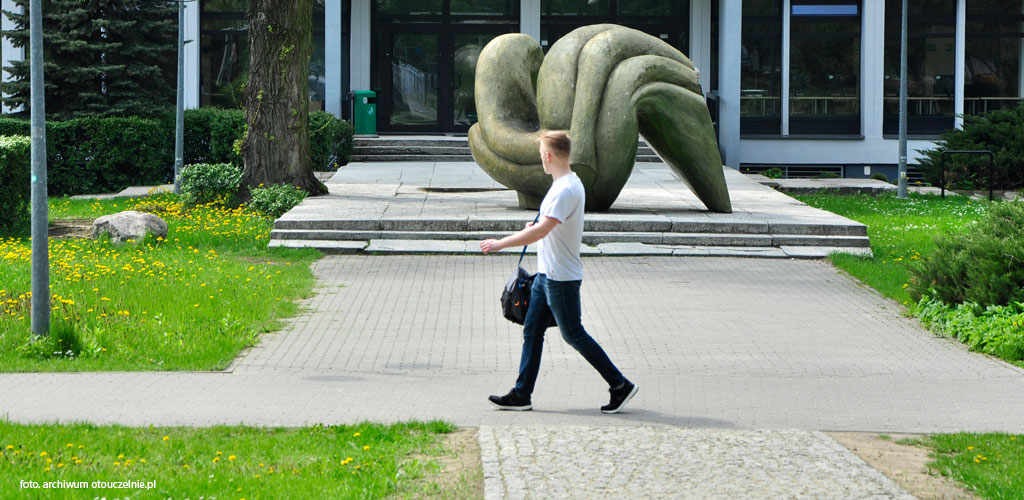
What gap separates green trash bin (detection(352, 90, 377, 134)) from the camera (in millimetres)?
30188

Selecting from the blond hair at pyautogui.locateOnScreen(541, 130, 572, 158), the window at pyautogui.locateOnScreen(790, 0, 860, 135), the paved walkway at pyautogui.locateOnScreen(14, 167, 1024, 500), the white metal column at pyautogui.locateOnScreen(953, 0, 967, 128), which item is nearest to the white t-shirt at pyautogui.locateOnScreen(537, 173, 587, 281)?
the blond hair at pyautogui.locateOnScreen(541, 130, 572, 158)

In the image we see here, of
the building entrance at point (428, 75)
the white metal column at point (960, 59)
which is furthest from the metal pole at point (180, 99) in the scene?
the white metal column at point (960, 59)

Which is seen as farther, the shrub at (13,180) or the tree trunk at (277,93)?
the tree trunk at (277,93)

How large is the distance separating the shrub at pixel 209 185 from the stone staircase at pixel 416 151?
8227 millimetres

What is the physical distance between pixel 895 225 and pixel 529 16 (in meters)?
14.7

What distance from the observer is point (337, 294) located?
1200 centimetres

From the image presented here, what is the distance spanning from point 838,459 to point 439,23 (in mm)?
26305

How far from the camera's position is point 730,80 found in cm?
2891

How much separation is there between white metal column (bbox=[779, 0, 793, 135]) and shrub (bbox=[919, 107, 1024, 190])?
4.84m

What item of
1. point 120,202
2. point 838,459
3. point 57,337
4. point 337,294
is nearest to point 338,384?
point 57,337

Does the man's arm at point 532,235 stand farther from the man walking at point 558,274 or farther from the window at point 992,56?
the window at point 992,56

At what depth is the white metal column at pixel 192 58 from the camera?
1171 inches

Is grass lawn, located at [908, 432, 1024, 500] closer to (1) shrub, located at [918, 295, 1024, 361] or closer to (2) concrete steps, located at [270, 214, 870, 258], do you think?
(1) shrub, located at [918, 295, 1024, 361]

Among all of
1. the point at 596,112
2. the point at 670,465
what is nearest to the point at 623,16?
the point at 596,112
